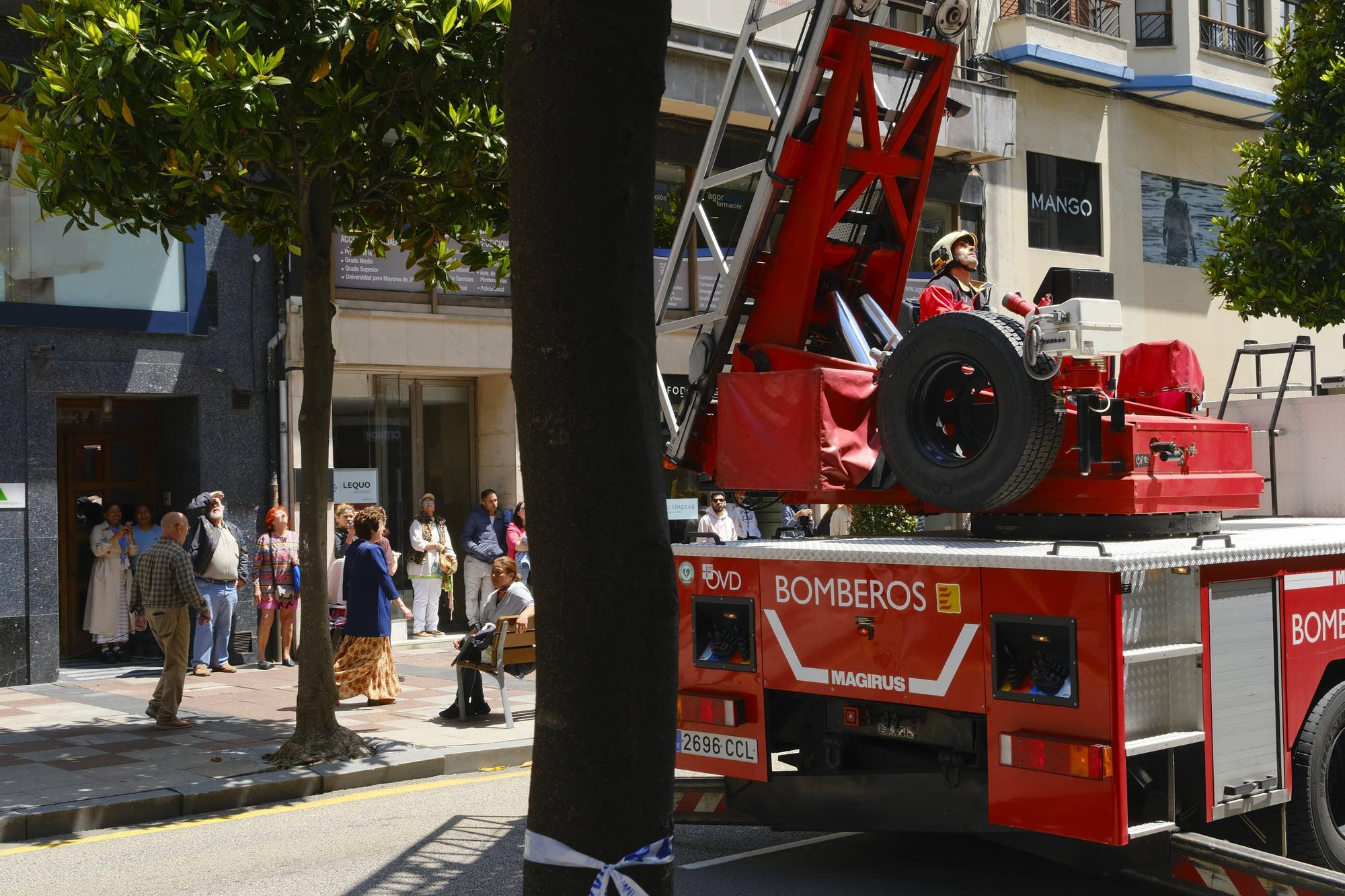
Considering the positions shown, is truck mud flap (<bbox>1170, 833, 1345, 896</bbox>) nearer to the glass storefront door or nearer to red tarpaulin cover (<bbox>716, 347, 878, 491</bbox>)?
red tarpaulin cover (<bbox>716, 347, 878, 491</bbox>)

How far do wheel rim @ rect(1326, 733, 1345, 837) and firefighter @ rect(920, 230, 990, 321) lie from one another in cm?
251

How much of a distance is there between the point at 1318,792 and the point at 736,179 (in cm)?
400

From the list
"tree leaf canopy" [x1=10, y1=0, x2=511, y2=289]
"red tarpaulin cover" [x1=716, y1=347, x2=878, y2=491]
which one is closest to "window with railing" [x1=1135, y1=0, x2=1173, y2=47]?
"tree leaf canopy" [x1=10, y1=0, x2=511, y2=289]

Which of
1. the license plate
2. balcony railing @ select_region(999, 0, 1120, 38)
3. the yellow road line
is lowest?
the yellow road line

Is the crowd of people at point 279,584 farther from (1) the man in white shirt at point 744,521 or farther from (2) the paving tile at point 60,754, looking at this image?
(1) the man in white shirt at point 744,521

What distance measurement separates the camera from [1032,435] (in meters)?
5.62

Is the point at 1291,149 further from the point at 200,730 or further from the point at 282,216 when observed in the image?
the point at 200,730

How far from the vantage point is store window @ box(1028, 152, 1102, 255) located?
2262 cm

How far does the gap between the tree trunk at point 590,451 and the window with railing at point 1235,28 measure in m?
23.7

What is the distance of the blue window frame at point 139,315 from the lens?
13820 millimetres

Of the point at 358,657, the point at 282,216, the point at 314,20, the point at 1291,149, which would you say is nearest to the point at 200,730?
the point at 358,657

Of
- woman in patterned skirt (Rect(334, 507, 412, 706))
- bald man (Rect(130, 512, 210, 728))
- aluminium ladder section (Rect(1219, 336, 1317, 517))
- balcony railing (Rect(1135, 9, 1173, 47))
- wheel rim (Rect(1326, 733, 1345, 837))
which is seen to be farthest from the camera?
balcony railing (Rect(1135, 9, 1173, 47))

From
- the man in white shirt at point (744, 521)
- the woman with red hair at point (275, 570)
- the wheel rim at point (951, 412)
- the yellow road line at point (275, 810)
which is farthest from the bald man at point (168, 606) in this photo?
the man in white shirt at point (744, 521)

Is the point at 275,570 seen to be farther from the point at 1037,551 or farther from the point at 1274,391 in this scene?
the point at 1037,551
